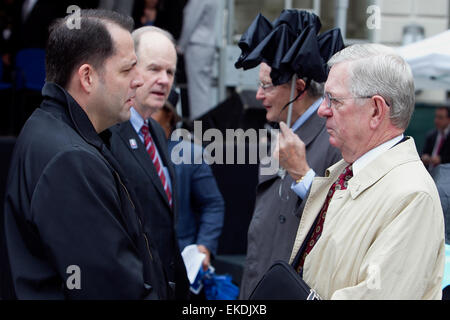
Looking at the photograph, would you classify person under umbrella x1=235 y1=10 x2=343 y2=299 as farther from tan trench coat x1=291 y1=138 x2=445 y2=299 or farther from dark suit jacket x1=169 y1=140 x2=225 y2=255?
dark suit jacket x1=169 y1=140 x2=225 y2=255

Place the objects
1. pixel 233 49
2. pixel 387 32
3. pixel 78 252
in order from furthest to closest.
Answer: pixel 387 32, pixel 233 49, pixel 78 252

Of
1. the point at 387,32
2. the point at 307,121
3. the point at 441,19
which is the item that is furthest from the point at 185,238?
the point at 441,19

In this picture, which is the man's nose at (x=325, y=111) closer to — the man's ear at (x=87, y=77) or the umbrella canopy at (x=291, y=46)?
the umbrella canopy at (x=291, y=46)

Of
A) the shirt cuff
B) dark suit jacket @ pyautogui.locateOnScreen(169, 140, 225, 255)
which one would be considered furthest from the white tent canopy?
the shirt cuff

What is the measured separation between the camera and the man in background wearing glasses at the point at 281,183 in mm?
2898

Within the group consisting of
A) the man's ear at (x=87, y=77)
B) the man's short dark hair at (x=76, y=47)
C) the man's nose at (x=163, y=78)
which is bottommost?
the man's nose at (x=163, y=78)

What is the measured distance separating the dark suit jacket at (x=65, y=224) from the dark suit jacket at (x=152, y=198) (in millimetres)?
910

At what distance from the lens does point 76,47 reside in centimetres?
213

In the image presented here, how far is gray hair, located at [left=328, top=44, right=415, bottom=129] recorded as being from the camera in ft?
7.09

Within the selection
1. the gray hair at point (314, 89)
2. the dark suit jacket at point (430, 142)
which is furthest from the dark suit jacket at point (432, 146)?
the gray hair at point (314, 89)

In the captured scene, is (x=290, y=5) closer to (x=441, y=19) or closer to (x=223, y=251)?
(x=441, y=19)

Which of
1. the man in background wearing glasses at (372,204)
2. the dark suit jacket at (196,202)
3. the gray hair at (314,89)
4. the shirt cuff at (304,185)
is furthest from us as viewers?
the dark suit jacket at (196,202)

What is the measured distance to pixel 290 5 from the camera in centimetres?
947

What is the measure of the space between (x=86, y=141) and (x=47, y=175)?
0.73ft
